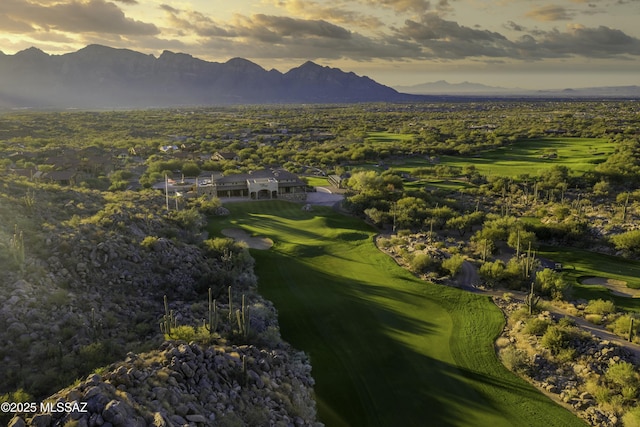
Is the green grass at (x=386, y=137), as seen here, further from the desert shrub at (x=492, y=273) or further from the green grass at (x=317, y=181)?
the desert shrub at (x=492, y=273)

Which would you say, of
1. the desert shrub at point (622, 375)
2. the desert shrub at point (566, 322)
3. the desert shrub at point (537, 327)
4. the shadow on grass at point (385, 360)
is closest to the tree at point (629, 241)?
the desert shrub at point (566, 322)

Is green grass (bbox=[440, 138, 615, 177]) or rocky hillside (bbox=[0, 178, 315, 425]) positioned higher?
green grass (bbox=[440, 138, 615, 177])

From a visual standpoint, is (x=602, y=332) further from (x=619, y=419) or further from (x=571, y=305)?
(x=619, y=419)

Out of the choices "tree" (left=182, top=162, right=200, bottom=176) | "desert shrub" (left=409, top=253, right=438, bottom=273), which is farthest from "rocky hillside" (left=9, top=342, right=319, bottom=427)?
"tree" (left=182, top=162, right=200, bottom=176)

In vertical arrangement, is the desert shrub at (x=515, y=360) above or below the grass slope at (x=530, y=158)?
below

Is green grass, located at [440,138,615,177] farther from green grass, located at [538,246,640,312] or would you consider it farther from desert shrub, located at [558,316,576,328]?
desert shrub, located at [558,316,576,328]
